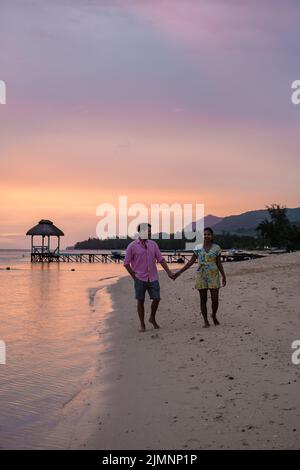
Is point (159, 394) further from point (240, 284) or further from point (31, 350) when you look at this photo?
point (240, 284)

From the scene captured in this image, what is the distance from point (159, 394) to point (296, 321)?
420cm

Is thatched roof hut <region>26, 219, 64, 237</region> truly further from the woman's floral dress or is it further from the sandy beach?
the woman's floral dress

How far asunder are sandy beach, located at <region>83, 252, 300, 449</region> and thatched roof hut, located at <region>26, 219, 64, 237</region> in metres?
57.3

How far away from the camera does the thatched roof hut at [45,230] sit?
218 ft

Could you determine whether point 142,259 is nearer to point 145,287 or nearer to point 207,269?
point 145,287

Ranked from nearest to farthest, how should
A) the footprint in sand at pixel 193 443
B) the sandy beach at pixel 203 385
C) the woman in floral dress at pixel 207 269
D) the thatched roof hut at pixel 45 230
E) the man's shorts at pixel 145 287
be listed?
the footprint in sand at pixel 193 443
the sandy beach at pixel 203 385
the woman in floral dress at pixel 207 269
the man's shorts at pixel 145 287
the thatched roof hut at pixel 45 230

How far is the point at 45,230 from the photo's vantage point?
219 feet

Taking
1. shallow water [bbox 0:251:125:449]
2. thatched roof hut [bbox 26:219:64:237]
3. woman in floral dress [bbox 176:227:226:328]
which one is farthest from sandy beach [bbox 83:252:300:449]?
thatched roof hut [bbox 26:219:64:237]

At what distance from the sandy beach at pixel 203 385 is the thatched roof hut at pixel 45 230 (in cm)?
5734

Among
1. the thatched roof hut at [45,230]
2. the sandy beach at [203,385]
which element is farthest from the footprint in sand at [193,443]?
the thatched roof hut at [45,230]

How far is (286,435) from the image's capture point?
13.6 ft

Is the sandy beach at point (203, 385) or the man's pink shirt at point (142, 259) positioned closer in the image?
the sandy beach at point (203, 385)

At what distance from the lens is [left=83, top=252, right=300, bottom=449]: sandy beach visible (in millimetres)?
4277

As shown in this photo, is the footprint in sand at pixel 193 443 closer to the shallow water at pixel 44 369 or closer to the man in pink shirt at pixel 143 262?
the shallow water at pixel 44 369
